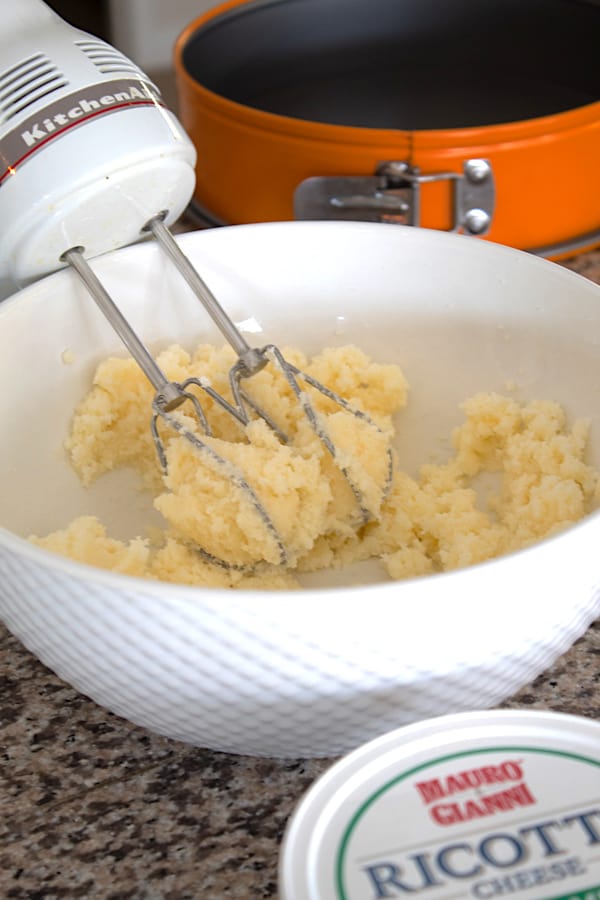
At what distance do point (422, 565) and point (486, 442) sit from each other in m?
0.13

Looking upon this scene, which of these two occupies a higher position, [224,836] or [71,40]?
[71,40]

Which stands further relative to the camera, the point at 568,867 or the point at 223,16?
the point at 223,16

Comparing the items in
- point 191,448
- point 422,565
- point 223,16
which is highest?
point 223,16

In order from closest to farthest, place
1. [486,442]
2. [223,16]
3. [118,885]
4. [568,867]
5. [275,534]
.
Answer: [568,867] → [118,885] → [275,534] → [486,442] → [223,16]

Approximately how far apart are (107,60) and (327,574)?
386 millimetres

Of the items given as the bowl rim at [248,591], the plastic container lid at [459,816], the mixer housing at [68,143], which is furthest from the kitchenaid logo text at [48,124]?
the plastic container lid at [459,816]

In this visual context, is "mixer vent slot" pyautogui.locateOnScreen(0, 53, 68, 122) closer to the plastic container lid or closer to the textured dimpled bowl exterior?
the textured dimpled bowl exterior

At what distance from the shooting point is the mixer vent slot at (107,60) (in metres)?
0.72

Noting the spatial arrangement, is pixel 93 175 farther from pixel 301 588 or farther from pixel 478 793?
pixel 478 793

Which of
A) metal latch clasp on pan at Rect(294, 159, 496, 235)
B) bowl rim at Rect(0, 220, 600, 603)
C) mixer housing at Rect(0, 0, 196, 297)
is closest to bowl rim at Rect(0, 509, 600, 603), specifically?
bowl rim at Rect(0, 220, 600, 603)

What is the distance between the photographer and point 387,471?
74 cm

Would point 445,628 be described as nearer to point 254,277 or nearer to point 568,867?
point 568,867

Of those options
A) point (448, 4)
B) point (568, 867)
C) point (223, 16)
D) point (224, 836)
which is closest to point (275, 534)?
point (224, 836)

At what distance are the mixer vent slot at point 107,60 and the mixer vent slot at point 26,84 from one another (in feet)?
0.10
